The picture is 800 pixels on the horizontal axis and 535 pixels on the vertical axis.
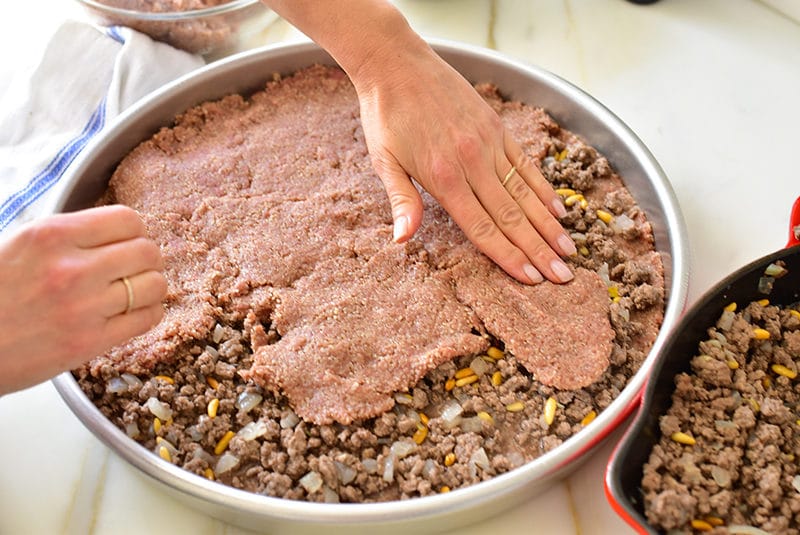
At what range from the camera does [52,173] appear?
178 cm

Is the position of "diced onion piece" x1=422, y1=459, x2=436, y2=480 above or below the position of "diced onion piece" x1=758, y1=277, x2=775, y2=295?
below

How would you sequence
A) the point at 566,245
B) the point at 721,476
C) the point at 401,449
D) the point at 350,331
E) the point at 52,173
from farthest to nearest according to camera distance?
the point at 52,173, the point at 566,245, the point at 350,331, the point at 401,449, the point at 721,476

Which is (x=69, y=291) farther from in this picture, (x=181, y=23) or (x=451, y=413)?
(x=181, y=23)

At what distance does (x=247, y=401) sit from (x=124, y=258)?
36 centimetres

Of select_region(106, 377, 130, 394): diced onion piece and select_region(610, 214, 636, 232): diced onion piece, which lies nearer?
select_region(106, 377, 130, 394): diced onion piece

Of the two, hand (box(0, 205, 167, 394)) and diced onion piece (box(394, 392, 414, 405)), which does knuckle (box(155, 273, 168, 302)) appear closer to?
hand (box(0, 205, 167, 394))

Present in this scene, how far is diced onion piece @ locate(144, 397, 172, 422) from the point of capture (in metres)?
1.35

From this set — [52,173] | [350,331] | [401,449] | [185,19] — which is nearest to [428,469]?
[401,449]

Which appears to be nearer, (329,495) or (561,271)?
(329,495)

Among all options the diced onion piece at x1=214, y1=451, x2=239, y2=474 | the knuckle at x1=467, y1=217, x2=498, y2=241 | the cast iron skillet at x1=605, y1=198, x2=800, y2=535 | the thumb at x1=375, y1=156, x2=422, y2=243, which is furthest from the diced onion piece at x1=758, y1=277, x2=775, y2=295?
the diced onion piece at x1=214, y1=451, x2=239, y2=474

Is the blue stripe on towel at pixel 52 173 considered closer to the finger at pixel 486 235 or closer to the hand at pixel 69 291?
the hand at pixel 69 291

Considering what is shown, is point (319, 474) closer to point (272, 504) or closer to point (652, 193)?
point (272, 504)

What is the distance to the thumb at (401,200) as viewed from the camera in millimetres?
1468

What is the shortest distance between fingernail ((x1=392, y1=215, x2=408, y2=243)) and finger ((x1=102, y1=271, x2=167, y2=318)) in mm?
442
